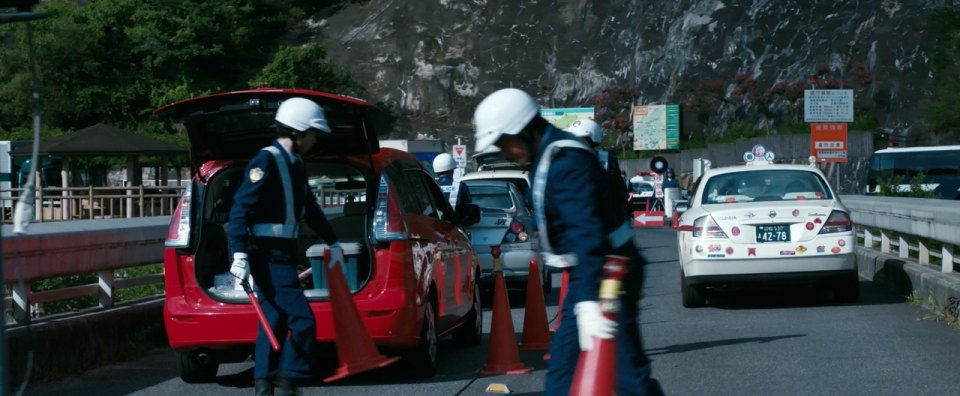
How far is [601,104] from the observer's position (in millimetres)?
80375

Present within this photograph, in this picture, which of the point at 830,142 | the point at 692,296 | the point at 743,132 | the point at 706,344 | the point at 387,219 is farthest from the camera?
the point at 743,132

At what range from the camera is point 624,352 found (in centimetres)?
517

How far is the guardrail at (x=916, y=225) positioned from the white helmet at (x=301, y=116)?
23.5 ft

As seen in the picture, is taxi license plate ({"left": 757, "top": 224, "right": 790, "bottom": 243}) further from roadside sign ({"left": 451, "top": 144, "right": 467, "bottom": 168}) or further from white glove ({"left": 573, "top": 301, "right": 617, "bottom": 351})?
roadside sign ({"left": 451, "top": 144, "right": 467, "bottom": 168})

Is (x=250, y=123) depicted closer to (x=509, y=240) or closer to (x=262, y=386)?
(x=262, y=386)

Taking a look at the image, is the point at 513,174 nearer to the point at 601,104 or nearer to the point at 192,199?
the point at 192,199

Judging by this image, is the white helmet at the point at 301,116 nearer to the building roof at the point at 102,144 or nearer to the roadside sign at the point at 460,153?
the building roof at the point at 102,144

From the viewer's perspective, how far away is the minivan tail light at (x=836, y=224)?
1334 centimetres

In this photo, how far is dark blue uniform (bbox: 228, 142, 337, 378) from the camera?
23.7ft

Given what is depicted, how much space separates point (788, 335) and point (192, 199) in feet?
17.4

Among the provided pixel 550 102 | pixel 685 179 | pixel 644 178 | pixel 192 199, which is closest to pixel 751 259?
pixel 192 199

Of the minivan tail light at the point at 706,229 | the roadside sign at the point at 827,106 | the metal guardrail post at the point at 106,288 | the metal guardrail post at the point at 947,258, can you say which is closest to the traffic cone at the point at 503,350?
the metal guardrail post at the point at 106,288

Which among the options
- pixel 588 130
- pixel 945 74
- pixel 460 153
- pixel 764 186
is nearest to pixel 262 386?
pixel 588 130

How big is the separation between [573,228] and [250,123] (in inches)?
181
